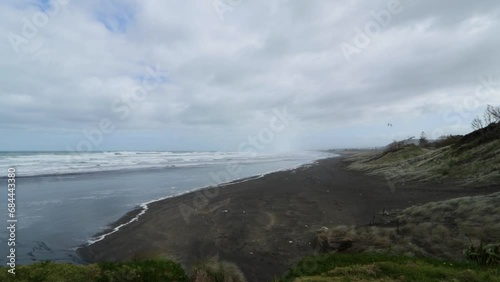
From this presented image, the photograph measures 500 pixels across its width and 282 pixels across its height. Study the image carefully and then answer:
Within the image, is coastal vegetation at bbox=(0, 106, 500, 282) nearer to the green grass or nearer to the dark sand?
the green grass

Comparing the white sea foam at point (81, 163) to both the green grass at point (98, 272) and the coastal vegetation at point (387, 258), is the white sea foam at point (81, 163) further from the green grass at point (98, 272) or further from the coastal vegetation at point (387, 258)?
the coastal vegetation at point (387, 258)

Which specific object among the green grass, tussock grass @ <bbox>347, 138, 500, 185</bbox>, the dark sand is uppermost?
tussock grass @ <bbox>347, 138, 500, 185</bbox>

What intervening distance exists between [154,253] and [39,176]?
30160mm

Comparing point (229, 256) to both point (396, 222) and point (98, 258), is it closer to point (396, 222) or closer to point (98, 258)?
point (98, 258)

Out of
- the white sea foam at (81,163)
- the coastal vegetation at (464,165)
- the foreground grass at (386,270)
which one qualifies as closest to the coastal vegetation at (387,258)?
the foreground grass at (386,270)

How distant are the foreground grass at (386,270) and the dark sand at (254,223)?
1.95 metres

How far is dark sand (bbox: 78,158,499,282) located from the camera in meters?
10.7

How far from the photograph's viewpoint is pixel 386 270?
6.71 meters

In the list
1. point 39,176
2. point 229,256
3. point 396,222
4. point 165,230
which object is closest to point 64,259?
point 165,230

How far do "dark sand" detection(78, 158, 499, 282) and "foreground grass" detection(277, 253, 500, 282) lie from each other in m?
1.95

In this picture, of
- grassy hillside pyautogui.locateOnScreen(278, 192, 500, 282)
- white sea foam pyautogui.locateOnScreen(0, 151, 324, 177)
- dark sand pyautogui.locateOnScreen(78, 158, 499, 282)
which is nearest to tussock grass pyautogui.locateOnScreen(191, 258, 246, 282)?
grassy hillside pyautogui.locateOnScreen(278, 192, 500, 282)

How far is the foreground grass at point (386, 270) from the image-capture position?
20.8 feet

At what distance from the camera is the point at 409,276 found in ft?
21.0

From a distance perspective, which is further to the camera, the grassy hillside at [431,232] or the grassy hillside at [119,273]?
the grassy hillside at [431,232]
